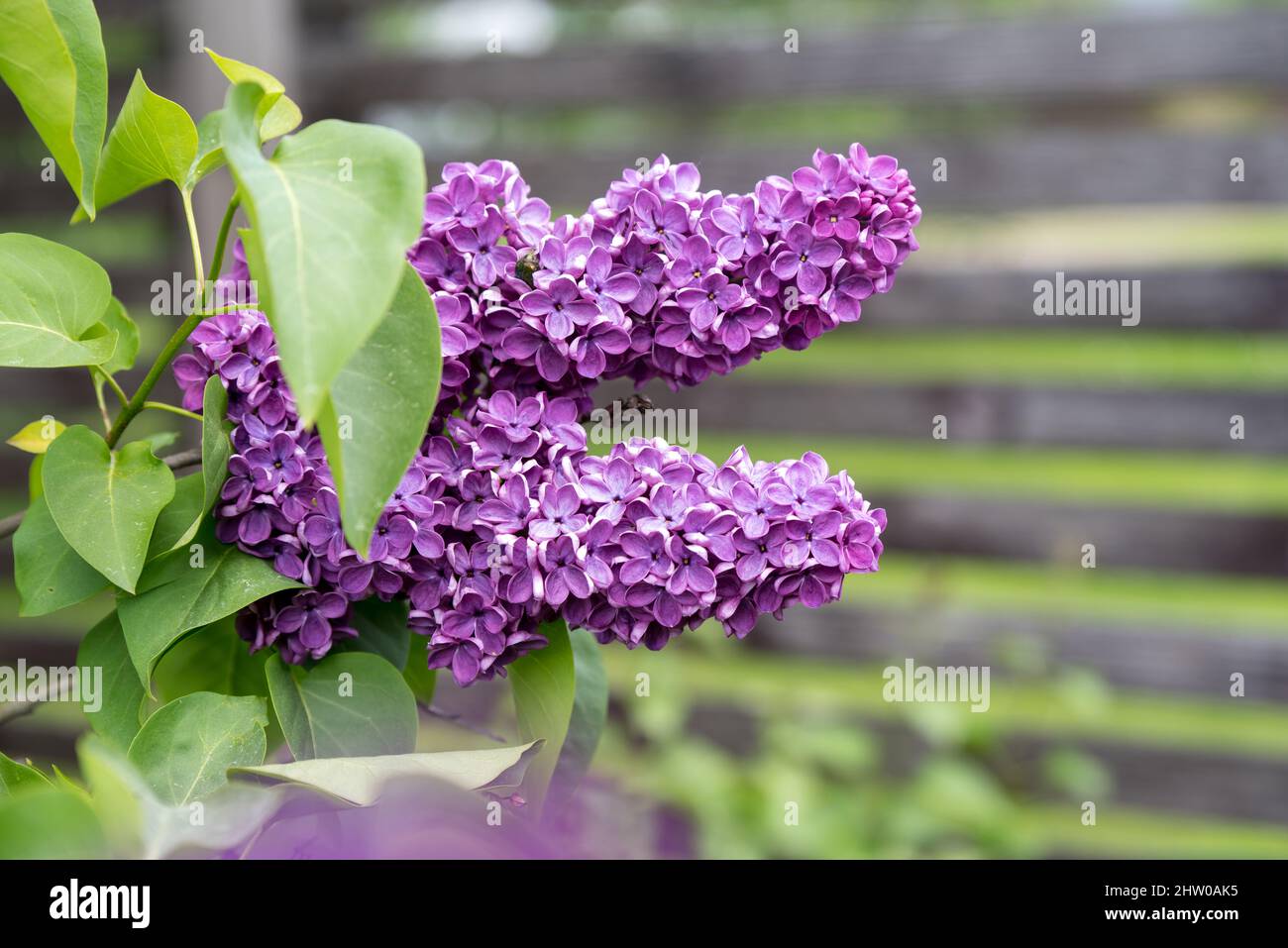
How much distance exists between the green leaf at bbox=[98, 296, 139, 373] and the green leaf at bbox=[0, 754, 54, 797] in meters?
0.14

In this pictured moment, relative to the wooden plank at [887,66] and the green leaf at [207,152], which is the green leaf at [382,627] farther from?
the wooden plank at [887,66]

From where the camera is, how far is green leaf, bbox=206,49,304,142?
1.16 feet

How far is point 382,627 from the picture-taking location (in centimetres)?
42

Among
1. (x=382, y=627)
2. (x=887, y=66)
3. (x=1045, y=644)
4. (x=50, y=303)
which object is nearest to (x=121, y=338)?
(x=50, y=303)

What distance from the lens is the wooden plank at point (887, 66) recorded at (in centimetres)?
130

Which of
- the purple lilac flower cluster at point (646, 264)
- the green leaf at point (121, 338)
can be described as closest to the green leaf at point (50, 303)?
the green leaf at point (121, 338)

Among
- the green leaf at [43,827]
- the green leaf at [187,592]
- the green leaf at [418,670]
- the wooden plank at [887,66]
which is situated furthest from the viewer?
the wooden plank at [887,66]

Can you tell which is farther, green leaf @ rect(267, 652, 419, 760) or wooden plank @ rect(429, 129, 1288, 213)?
wooden plank @ rect(429, 129, 1288, 213)

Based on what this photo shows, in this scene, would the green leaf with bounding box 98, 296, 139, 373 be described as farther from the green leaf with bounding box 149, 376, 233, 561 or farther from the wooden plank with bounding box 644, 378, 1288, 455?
the wooden plank with bounding box 644, 378, 1288, 455

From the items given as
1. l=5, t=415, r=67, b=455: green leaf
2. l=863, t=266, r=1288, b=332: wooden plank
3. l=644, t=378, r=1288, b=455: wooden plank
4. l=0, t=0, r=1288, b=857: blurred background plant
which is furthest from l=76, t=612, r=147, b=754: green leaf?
l=863, t=266, r=1288, b=332: wooden plank

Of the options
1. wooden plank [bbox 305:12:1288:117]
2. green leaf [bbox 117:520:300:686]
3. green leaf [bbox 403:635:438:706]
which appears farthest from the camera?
→ wooden plank [bbox 305:12:1288:117]

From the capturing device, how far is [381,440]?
28 centimetres

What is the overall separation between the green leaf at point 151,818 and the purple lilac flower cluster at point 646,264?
0.16 m

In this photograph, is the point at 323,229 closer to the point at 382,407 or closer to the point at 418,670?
the point at 382,407
